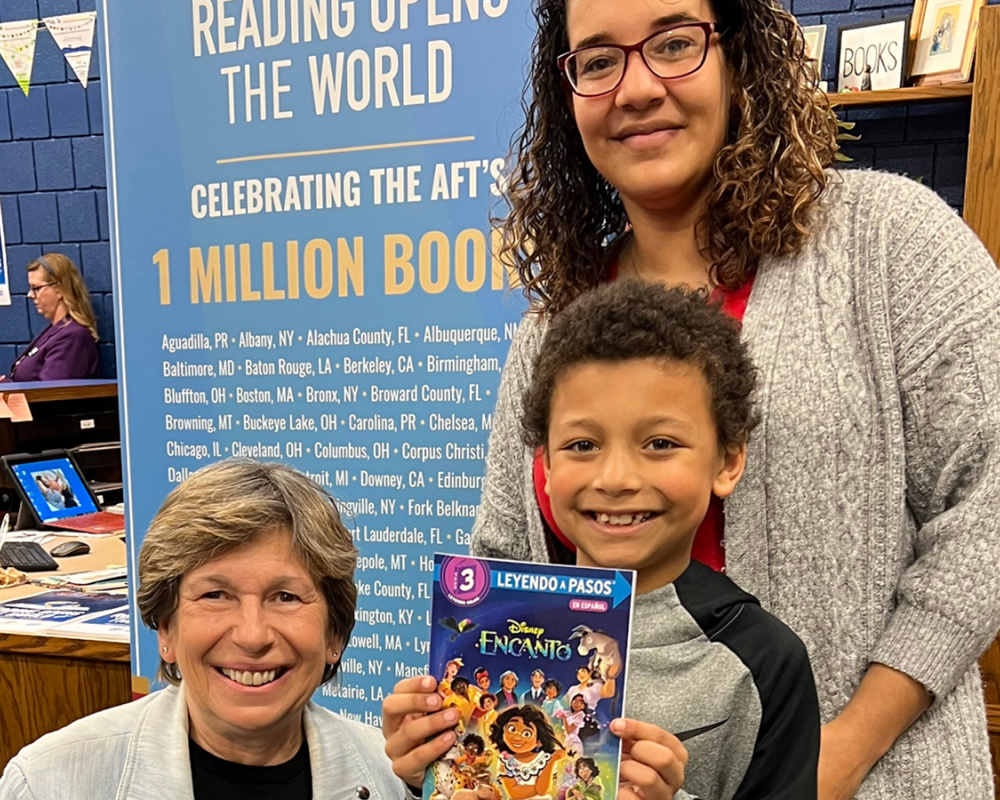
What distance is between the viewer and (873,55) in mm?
3488

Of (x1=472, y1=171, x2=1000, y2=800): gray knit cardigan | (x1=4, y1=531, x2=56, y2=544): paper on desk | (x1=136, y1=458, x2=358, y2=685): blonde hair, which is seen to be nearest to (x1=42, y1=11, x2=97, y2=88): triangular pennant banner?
(x1=4, y1=531, x2=56, y2=544): paper on desk

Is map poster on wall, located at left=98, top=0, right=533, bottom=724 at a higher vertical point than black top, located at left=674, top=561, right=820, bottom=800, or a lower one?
higher

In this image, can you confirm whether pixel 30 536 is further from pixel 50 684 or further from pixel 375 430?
pixel 375 430

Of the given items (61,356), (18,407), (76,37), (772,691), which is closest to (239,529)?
(772,691)

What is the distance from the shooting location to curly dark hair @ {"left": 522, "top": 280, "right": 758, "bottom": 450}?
945mm

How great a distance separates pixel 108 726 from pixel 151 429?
88 cm

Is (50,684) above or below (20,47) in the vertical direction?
below

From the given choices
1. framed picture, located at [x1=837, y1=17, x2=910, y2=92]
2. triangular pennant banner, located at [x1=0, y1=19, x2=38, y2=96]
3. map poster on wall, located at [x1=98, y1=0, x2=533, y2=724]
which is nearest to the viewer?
map poster on wall, located at [x1=98, y1=0, x2=533, y2=724]

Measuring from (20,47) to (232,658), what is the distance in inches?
230

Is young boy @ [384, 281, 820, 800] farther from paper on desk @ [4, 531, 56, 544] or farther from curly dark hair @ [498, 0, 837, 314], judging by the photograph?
paper on desk @ [4, 531, 56, 544]

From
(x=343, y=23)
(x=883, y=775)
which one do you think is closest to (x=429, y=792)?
(x=883, y=775)

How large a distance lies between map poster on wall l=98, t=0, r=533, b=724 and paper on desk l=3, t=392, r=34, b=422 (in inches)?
56.0

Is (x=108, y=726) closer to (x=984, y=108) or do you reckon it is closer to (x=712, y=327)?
(x=712, y=327)

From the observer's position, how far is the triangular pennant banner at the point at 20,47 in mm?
5719
